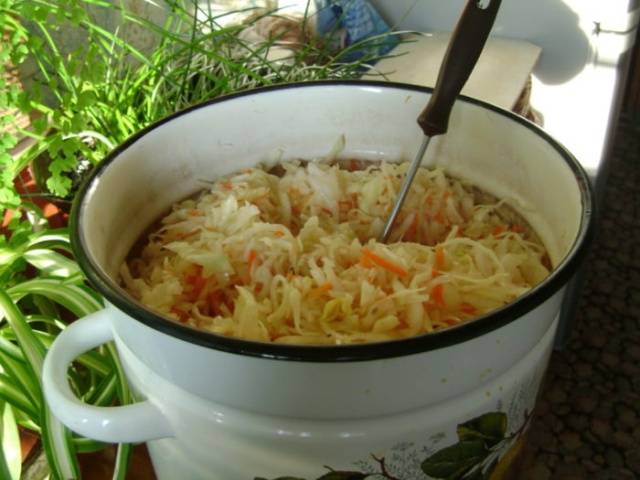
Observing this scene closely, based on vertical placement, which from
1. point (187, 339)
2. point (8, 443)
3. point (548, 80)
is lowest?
point (8, 443)


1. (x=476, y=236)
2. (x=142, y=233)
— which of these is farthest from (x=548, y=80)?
(x=142, y=233)

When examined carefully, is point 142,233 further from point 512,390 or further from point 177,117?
point 512,390

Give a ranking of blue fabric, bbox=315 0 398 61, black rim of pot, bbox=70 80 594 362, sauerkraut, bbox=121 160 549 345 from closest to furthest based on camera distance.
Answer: black rim of pot, bbox=70 80 594 362, sauerkraut, bbox=121 160 549 345, blue fabric, bbox=315 0 398 61

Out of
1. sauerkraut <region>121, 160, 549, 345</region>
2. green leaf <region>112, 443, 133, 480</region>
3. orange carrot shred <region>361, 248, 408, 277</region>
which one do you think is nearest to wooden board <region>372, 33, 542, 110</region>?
sauerkraut <region>121, 160, 549, 345</region>

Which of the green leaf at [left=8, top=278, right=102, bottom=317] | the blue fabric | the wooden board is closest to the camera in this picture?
the green leaf at [left=8, top=278, right=102, bottom=317]

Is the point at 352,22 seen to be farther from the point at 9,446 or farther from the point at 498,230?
the point at 9,446

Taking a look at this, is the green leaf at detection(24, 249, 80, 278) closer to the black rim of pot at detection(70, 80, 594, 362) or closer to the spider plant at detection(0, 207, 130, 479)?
the spider plant at detection(0, 207, 130, 479)

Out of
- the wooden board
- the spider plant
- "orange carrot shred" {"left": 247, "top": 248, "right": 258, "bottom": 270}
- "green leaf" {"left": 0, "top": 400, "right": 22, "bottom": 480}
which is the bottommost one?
"green leaf" {"left": 0, "top": 400, "right": 22, "bottom": 480}
